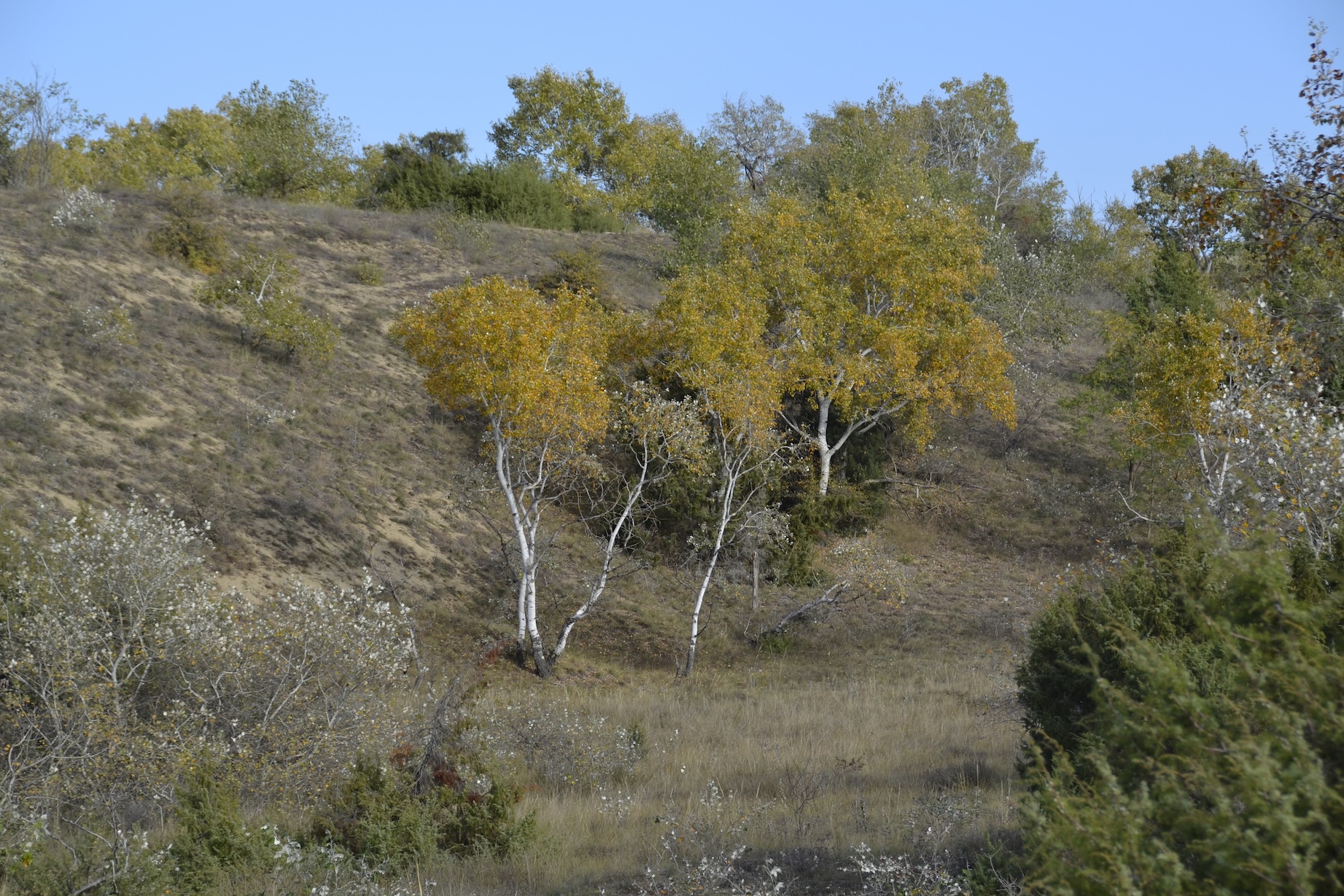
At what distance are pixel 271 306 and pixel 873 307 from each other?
1446 centimetres

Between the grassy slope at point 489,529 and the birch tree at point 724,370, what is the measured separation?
3.23 meters

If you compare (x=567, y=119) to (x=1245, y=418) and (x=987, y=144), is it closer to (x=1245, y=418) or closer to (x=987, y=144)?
(x=987, y=144)

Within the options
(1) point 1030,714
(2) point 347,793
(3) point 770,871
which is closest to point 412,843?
(2) point 347,793

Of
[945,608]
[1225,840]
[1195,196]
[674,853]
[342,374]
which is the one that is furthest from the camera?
[342,374]

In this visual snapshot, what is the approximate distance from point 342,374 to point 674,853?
824 inches

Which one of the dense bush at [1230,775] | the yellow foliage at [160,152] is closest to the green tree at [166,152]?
the yellow foliage at [160,152]

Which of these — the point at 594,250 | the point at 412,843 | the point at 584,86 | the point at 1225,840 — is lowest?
the point at 412,843

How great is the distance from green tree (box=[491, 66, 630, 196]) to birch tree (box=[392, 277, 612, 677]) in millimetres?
33044

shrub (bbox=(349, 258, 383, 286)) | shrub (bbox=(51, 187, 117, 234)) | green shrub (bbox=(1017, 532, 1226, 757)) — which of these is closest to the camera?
green shrub (bbox=(1017, 532, 1226, 757))

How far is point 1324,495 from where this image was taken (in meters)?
12.6

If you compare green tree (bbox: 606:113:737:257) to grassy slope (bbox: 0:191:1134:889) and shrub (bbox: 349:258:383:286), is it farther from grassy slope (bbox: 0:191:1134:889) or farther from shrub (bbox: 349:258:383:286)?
shrub (bbox: 349:258:383:286)

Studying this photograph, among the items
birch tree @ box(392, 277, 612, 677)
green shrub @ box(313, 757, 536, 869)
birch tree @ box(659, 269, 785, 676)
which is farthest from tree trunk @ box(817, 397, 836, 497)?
green shrub @ box(313, 757, 536, 869)

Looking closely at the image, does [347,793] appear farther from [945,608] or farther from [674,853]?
[945,608]

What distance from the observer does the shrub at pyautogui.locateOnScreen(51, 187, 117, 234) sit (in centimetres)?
2597
